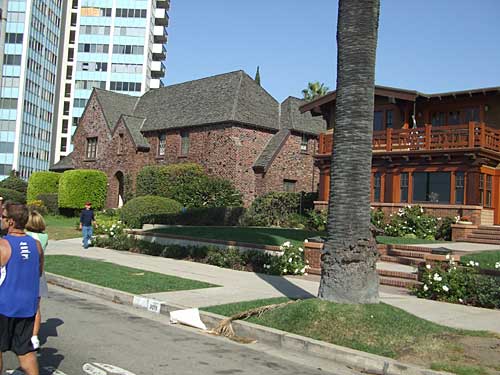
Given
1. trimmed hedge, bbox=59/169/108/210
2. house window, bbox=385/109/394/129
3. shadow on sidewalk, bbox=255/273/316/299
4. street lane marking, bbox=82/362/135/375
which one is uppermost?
house window, bbox=385/109/394/129

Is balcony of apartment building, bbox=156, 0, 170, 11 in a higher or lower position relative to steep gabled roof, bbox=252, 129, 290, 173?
higher

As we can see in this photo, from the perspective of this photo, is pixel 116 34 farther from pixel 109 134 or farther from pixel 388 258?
pixel 388 258

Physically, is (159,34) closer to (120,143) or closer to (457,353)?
(120,143)

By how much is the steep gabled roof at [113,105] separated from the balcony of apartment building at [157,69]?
165ft

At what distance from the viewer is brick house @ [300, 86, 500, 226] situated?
23.6 meters

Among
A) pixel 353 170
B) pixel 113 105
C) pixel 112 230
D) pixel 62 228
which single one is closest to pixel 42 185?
pixel 113 105

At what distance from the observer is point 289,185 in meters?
34.7

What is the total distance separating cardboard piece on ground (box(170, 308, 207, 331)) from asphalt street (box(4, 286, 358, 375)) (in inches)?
6.2

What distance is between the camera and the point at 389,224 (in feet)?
80.2

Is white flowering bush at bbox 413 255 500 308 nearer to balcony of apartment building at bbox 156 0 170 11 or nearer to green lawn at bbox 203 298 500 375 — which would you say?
green lawn at bbox 203 298 500 375

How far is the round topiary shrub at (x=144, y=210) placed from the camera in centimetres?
2664

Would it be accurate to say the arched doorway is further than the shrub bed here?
Yes

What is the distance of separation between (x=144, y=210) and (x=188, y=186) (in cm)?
521

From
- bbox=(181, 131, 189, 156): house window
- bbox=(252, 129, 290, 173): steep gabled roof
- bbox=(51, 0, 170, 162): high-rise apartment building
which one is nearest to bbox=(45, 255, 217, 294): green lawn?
bbox=(252, 129, 290, 173): steep gabled roof
